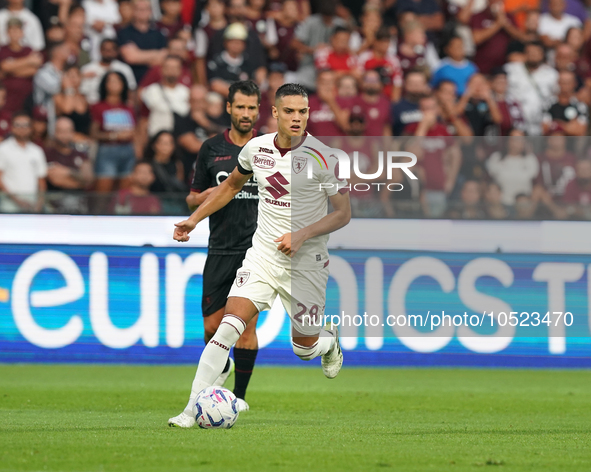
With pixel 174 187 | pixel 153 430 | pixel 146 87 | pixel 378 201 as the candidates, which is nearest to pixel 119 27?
pixel 146 87

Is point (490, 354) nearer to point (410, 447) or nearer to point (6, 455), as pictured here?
point (410, 447)

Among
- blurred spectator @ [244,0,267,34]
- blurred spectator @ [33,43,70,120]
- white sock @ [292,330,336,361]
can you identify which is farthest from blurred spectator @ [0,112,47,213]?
white sock @ [292,330,336,361]

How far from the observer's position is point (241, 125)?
8.00m

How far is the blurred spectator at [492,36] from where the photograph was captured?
15180 millimetres

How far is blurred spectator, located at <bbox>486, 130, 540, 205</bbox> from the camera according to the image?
10953 mm

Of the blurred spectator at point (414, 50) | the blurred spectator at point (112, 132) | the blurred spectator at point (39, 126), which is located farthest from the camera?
the blurred spectator at point (414, 50)

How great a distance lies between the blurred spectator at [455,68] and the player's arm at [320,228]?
316 inches

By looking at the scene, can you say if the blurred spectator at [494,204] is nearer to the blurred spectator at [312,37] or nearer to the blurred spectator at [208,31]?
the blurred spectator at [312,37]

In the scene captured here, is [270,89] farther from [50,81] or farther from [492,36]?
[492,36]

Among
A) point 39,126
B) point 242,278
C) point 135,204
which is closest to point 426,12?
point 39,126

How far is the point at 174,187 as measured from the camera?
1196cm

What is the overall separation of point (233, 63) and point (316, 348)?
720 centimetres

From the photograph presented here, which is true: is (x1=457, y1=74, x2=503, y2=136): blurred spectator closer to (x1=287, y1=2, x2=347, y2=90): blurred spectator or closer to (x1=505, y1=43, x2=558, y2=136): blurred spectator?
(x1=505, y1=43, x2=558, y2=136): blurred spectator

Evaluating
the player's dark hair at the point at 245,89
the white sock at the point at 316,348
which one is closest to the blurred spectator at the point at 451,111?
the player's dark hair at the point at 245,89
